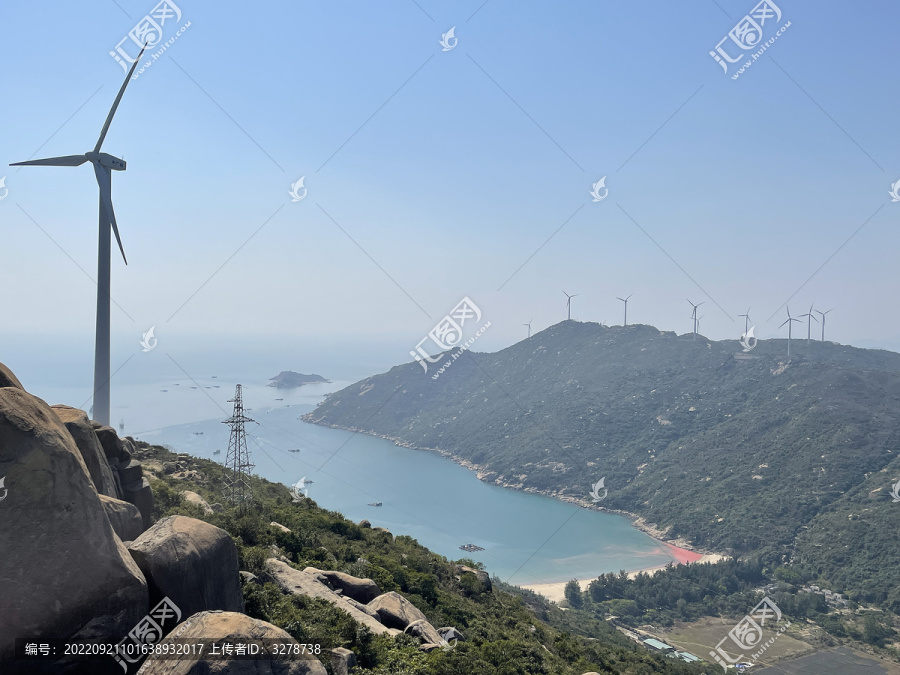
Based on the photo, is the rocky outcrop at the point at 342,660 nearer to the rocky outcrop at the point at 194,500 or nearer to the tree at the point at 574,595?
the rocky outcrop at the point at 194,500

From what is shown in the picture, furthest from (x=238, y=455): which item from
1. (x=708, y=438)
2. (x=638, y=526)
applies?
(x=708, y=438)

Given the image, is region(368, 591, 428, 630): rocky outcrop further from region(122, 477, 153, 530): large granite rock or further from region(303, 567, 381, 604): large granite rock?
region(122, 477, 153, 530): large granite rock

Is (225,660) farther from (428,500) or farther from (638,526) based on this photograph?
(428,500)

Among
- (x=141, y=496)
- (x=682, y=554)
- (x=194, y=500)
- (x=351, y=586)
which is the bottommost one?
(x=682, y=554)

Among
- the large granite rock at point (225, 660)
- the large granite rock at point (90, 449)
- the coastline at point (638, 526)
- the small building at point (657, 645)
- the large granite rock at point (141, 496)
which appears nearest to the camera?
the large granite rock at point (225, 660)

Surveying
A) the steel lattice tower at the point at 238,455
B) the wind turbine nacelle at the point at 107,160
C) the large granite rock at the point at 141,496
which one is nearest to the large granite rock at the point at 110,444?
the large granite rock at the point at 141,496

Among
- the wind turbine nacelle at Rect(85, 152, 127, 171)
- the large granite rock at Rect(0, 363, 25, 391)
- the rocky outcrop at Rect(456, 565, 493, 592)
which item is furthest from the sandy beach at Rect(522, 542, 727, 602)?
the large granite rock at Rect(0, 363, 25, 391)

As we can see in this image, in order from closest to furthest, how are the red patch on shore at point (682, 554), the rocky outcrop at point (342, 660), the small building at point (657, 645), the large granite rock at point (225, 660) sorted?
the large granite rock at point (225, 660) → the rocky outcrop at point (342, 660) → the small building at point (657, 645) → the red patch on shore at point (682, 554)
